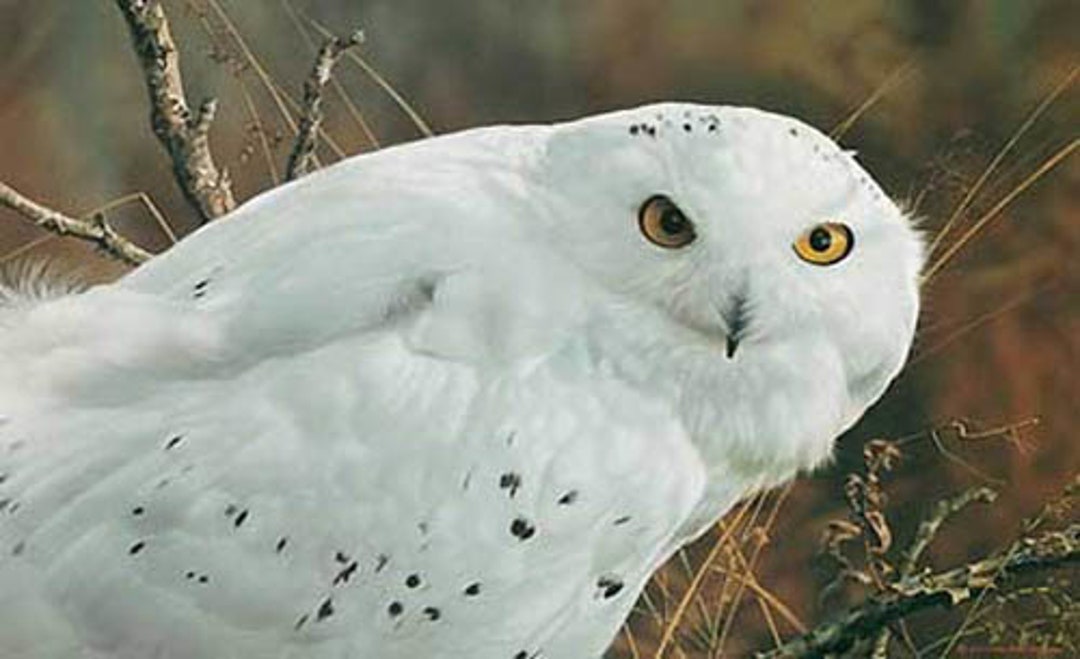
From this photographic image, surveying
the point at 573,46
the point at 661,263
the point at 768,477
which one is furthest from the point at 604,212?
the point at 573,46

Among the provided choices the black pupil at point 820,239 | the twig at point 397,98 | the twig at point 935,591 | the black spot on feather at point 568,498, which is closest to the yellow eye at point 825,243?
the black pupil at point 820,239

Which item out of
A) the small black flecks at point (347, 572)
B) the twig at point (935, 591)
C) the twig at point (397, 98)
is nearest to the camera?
the small black flecks at point (347, 572)

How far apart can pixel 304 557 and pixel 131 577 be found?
62mm

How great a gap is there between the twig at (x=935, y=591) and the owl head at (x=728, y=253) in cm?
34

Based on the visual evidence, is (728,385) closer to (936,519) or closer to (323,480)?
(323,480)

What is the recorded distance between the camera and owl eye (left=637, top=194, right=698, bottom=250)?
865 mm

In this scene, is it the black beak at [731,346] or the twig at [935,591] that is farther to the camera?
the twig at [935,591]

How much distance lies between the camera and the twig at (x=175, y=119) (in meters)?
1.23

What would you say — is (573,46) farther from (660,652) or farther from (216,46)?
(660,652)

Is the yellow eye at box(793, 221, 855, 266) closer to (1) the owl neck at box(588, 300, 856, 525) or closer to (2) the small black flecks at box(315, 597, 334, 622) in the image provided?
(1) the owl neck at box(588, 300, 856, 525)

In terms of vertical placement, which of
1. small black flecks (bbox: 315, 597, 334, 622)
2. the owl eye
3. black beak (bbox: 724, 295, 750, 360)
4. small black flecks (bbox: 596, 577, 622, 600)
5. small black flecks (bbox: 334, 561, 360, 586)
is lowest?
small black flecks (bbox: 596, 577, 622, 600)

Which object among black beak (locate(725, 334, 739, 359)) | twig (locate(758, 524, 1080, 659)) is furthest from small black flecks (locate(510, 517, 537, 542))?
twig (locate(758, 524, 1080, 659))

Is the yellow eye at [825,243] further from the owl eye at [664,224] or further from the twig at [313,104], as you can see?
the twig at [313,104]

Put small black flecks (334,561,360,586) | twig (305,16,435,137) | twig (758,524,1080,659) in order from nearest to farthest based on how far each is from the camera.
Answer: small black flecks (334,561,360,586) < twig (758,524,1080,659) < twig (305,16,435,137)
